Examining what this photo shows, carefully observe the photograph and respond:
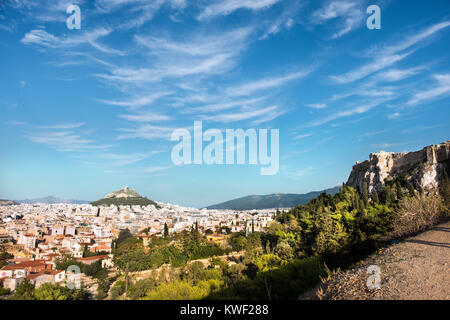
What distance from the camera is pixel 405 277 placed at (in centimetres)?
471

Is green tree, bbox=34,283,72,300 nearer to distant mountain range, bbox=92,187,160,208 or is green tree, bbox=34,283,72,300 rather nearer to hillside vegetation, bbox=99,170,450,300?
hillside vegetation, bbox=99,170,450,300

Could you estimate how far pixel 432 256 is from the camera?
552 cm

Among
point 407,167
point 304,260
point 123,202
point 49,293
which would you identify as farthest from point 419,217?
point 123,202

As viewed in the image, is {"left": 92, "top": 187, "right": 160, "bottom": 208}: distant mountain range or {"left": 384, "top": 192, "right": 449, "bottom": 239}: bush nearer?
{"left": 384, "top": 192, "right": 449, "bottom": 239}: bush

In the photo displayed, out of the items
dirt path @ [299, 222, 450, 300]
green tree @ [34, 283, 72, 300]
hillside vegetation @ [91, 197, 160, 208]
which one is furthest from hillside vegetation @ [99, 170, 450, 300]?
hillside vegetation @ [91, 197, 160, 208]

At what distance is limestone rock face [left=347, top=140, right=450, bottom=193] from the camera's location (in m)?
23.3

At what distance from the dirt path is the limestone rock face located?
1756cm

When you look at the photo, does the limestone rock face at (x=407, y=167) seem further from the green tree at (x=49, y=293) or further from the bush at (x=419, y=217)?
the green tree at (x=49, y=293)

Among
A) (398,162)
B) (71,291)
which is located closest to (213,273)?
(71,291)

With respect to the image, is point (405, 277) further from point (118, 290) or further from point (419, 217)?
point (118, 290)

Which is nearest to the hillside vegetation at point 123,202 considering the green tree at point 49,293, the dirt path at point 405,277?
the green tree at point 49,293
